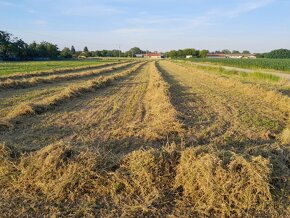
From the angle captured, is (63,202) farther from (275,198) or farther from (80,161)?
(275,198)

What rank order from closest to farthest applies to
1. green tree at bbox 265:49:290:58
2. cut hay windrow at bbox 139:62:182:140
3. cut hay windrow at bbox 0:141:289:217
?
1. cut hay windrow at bbox 0:141:289:217
2. cut hay windrow at bbox 139:62:182:140
3. green tree at bbox 265:49:290:58

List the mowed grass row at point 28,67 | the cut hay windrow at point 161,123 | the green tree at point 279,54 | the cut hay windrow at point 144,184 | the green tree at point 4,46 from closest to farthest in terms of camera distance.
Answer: the cut hay windrow at point 144,184, the cut hay windrow at point 161,123, the mowed grass row at point 28,67, the green tree at point 4,46, the green tree at point 279,54

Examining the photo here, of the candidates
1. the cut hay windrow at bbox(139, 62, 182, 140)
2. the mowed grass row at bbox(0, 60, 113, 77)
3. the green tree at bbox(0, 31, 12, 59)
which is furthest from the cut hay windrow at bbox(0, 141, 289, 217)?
the green tree at bbox(0, 31, 12, 59)

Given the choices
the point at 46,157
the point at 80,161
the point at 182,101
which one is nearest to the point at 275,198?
the point at 80,161

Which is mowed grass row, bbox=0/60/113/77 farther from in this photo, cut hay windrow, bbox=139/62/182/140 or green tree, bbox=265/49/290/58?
green tree, bbox=265/49/290/58

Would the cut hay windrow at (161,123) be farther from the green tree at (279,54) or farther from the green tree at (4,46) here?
the green tree at (279,54)

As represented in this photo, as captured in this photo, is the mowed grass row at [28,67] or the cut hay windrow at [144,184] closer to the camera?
the cut hay windrow at [144,184]

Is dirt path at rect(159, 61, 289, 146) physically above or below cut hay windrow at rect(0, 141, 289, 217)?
below

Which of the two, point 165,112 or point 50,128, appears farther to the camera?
point 165,112

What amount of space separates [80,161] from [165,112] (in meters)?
6.37

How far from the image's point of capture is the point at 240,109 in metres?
14.1

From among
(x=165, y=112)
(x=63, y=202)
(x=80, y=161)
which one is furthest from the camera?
(x=165, y=112)

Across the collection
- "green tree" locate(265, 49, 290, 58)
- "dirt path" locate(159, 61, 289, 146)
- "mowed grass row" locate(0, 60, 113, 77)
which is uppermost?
"dirt path" locate(159, 61, 289, 146)

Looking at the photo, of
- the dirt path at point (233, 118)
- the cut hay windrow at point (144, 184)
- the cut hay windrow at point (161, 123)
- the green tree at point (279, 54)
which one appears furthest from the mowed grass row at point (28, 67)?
the green tree at point (279, 54)
